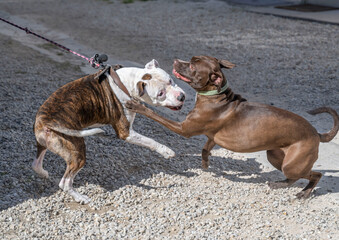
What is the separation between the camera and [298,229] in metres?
3.85

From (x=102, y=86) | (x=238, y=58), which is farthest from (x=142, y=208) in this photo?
(x=238, y=58)

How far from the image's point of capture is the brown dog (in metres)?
4.03

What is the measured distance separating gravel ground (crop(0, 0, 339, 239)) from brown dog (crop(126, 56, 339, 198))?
1.78 ft

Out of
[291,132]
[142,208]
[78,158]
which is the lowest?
[142,208]

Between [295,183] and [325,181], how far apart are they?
323 mm

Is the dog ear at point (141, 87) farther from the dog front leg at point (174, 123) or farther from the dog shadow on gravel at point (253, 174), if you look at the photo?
the dog shadow on gravel at point (253, 174)

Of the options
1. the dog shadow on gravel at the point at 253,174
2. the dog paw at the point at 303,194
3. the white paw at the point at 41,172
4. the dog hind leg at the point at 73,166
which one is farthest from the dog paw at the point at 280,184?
the white paw at the point at 41,172

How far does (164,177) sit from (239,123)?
3.64 ft

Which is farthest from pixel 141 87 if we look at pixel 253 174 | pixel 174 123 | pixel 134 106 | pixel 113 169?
pixel 253 174

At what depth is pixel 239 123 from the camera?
13.5 feet

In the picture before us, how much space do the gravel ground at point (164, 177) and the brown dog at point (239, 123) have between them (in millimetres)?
542

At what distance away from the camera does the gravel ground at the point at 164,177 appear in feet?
12.6

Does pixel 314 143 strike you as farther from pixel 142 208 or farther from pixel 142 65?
pixel 142 65

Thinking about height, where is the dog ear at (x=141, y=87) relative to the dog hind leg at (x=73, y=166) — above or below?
above
